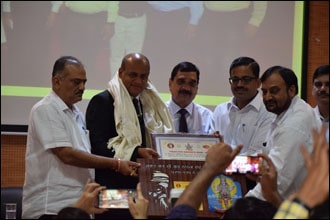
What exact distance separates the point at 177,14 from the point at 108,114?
240 centimetres

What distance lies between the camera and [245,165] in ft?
12.4

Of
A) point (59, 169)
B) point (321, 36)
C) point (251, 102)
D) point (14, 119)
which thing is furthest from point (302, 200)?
point (321, 36)

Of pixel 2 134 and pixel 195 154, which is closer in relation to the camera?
pixel 195 154

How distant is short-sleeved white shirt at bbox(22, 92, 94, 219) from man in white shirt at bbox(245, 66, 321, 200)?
1.06 metres

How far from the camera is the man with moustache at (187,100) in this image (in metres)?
4.73

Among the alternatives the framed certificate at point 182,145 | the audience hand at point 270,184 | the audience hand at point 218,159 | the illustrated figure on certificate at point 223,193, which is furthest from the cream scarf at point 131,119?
the audience hand at point 218,159

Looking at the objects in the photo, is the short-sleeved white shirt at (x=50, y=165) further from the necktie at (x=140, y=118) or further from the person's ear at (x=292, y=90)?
the person's ear at (x=292, y=90)

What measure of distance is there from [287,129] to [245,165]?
449mm

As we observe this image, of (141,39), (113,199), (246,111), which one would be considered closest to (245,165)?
(113,199)

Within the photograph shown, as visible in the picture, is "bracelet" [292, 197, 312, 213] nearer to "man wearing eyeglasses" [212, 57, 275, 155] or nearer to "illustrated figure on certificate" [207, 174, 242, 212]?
"illustrated figure on certificate" [207, 174, 242, 212]

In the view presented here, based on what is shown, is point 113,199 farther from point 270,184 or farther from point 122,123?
point 270,184

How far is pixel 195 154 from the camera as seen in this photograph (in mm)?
3934

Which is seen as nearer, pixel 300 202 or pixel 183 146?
pixel 300 202

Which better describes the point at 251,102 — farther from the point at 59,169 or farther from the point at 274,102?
the point at 59,169
